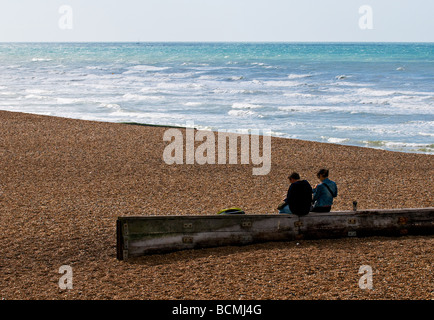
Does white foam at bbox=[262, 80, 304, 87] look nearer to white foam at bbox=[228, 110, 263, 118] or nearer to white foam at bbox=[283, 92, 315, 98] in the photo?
white foam at bbox=[283, 92, 315, 98]

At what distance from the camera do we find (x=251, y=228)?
28.3ft

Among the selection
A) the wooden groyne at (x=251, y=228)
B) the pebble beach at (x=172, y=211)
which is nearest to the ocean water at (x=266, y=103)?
the pebble beach at (x=172, y=211)

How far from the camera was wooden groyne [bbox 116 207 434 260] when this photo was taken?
832 cm

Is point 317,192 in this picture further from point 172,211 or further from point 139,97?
point 139,97

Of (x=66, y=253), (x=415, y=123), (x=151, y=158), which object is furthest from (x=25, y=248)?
(x=415, y=123)

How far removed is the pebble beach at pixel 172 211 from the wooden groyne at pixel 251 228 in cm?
17

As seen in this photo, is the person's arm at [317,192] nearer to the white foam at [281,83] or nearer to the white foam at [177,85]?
the white foam at [177,85]

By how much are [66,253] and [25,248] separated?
0.74m

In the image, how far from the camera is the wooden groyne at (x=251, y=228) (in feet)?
27.3

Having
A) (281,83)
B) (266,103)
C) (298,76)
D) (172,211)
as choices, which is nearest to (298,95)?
(266,103)

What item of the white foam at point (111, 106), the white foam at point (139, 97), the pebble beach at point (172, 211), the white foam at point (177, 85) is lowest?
the pebble beach at point (172, 211)

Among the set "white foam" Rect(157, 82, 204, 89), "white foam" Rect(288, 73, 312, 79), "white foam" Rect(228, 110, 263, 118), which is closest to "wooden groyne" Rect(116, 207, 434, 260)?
"white foam" Rect(228, 110, 263, 118)

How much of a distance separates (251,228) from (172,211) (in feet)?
9.49
